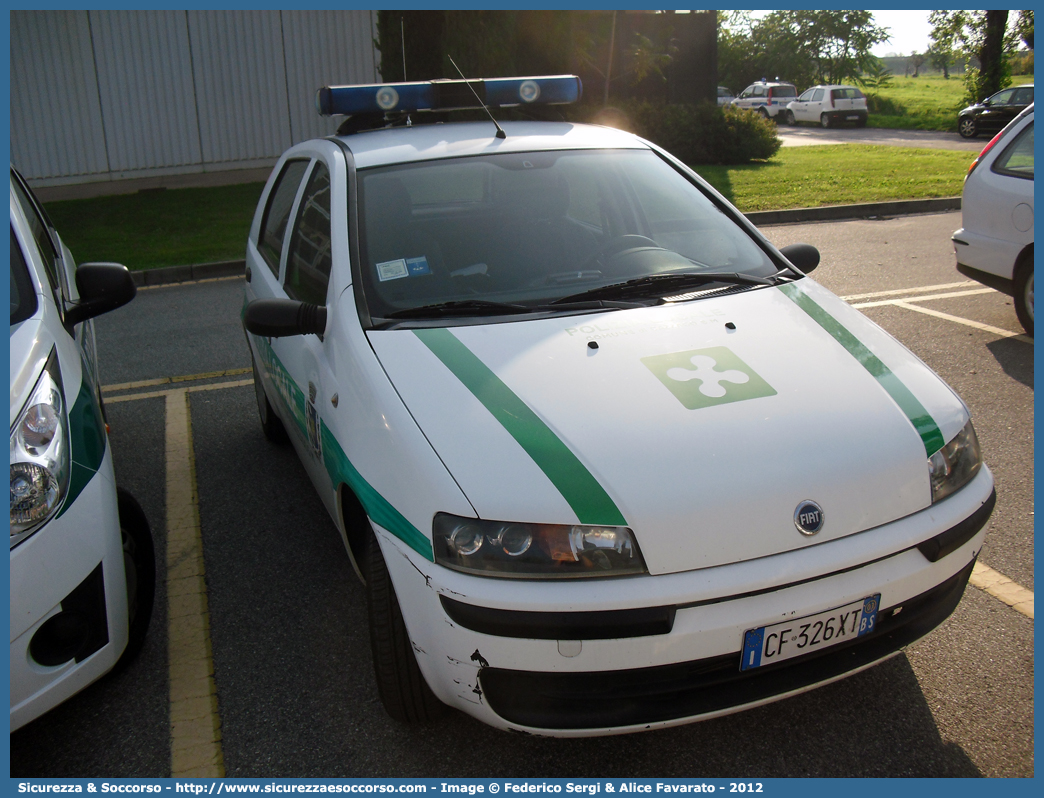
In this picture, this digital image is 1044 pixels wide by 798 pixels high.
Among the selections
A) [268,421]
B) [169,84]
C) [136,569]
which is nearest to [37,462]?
[136,569]

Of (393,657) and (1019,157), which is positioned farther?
(1019,157)

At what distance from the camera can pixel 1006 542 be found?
10.5 ft

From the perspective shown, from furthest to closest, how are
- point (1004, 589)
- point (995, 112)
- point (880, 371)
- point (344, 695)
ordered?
point (995, 112), point (1004, 589), point (344, 695), point (880, 371)

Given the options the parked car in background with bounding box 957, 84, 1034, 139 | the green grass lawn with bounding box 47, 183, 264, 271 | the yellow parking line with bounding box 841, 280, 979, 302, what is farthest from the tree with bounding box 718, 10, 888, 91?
the yellow parking line with bounding box 841, 280, 979, 302

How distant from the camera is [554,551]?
192 centimetres

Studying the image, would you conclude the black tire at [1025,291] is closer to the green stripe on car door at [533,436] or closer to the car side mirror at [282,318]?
the green stripe on car door at [533,436]

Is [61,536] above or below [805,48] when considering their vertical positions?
below

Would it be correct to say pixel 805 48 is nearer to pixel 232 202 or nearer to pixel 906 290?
pixel 232 202

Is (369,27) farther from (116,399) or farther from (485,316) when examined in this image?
(485,316)

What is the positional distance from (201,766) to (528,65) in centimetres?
1308

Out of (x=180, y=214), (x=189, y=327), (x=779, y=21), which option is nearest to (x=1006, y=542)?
(x=189, y=327)

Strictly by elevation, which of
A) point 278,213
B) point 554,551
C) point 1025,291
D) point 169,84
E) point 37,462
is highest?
point 169,84

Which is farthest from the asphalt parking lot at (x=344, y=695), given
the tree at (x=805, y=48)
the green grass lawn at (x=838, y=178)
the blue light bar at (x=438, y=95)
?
the tree at (x=805, y=48)

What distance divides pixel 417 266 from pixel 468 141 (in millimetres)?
784
